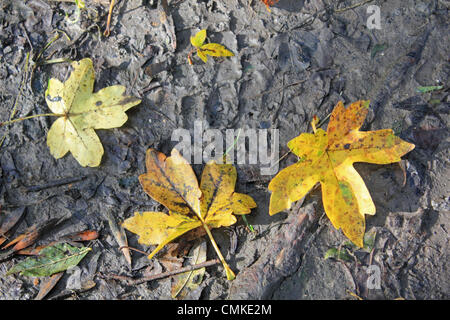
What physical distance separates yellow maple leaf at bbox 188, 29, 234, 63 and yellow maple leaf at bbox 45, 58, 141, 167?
377 millimetres

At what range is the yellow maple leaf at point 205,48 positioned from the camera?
187 cm

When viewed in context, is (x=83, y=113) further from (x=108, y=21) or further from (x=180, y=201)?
(x=180, y=201)

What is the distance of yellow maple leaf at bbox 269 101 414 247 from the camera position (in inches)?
65.1

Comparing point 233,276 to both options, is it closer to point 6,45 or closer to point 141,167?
point 141,167

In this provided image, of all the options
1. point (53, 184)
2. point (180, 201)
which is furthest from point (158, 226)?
point (53, 184)

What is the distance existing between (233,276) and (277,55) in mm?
1020

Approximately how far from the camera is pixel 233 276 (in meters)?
1.65

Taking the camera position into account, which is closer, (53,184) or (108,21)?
(53,184)

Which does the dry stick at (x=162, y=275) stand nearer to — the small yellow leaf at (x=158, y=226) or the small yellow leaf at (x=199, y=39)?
the small yellow leaf at (x=158, y=226)

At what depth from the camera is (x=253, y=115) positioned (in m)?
1.83

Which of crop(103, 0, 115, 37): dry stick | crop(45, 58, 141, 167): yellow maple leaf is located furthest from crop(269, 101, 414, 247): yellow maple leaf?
crop(103, 0, 115, 37): dry stick

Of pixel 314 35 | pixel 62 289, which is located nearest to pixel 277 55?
pixel 314 35

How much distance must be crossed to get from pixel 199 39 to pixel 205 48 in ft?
0.16
